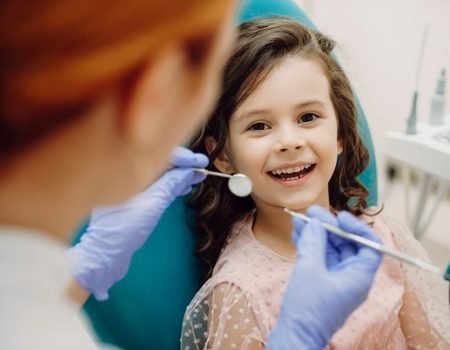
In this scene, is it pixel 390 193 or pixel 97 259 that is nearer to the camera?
pixel 97 259

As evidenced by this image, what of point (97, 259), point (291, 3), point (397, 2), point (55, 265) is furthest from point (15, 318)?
point (397, 2)

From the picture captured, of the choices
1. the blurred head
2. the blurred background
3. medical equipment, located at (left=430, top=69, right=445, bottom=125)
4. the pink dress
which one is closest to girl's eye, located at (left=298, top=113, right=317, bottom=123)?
the pink dress

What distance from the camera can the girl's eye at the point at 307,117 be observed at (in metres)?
1.15

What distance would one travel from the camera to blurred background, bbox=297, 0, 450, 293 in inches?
86.6

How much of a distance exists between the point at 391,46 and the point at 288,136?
1.39 m

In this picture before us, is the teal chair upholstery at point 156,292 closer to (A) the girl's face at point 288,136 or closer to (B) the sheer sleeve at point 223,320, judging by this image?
(B) the sheer sleeve at point 223,320

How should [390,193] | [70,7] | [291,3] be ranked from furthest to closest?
[390,193] < [291,3] < [70,7]

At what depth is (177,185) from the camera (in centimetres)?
114

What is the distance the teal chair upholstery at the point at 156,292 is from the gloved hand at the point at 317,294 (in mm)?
362

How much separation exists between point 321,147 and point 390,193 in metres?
1.75

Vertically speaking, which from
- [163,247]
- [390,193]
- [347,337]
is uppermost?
[163,247]

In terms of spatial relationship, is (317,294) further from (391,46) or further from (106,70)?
(391,46)

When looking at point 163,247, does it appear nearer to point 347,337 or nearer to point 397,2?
point 347,337

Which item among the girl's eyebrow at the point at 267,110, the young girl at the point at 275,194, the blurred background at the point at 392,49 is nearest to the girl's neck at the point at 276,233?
the young girl at the point at 275,194
